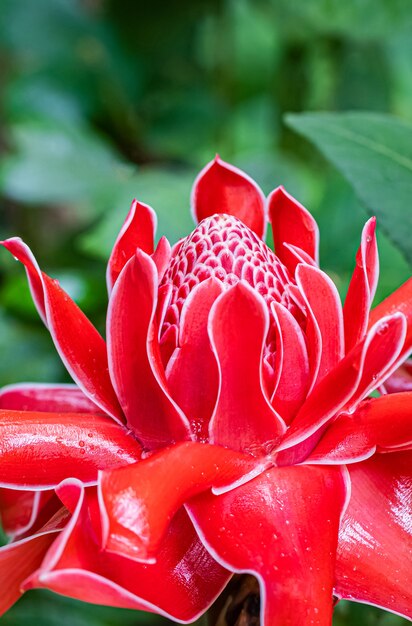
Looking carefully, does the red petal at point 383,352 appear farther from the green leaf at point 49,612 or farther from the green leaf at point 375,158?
the green leaf at point 49,612

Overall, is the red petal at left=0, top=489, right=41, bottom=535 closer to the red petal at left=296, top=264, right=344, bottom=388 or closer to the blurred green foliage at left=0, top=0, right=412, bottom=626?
the red petal at left=296, top=264, right=344, bottom=388

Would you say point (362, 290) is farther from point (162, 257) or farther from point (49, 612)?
point (49, 612)

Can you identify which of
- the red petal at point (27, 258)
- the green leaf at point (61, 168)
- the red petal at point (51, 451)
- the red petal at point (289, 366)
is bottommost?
the green leaf at point (61, 168)

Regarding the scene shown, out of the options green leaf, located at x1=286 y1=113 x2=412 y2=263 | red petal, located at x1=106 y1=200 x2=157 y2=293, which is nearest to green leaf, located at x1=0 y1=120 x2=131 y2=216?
green leaf, located at x1=286 y1=113 x2=412 y2=263

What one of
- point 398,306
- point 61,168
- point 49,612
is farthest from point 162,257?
point 61,168

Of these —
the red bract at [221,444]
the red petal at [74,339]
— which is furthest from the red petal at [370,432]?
the red petal at [74,339]

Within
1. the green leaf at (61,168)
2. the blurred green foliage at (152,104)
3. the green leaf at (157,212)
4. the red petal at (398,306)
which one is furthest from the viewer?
the green leaf at (61,168)
